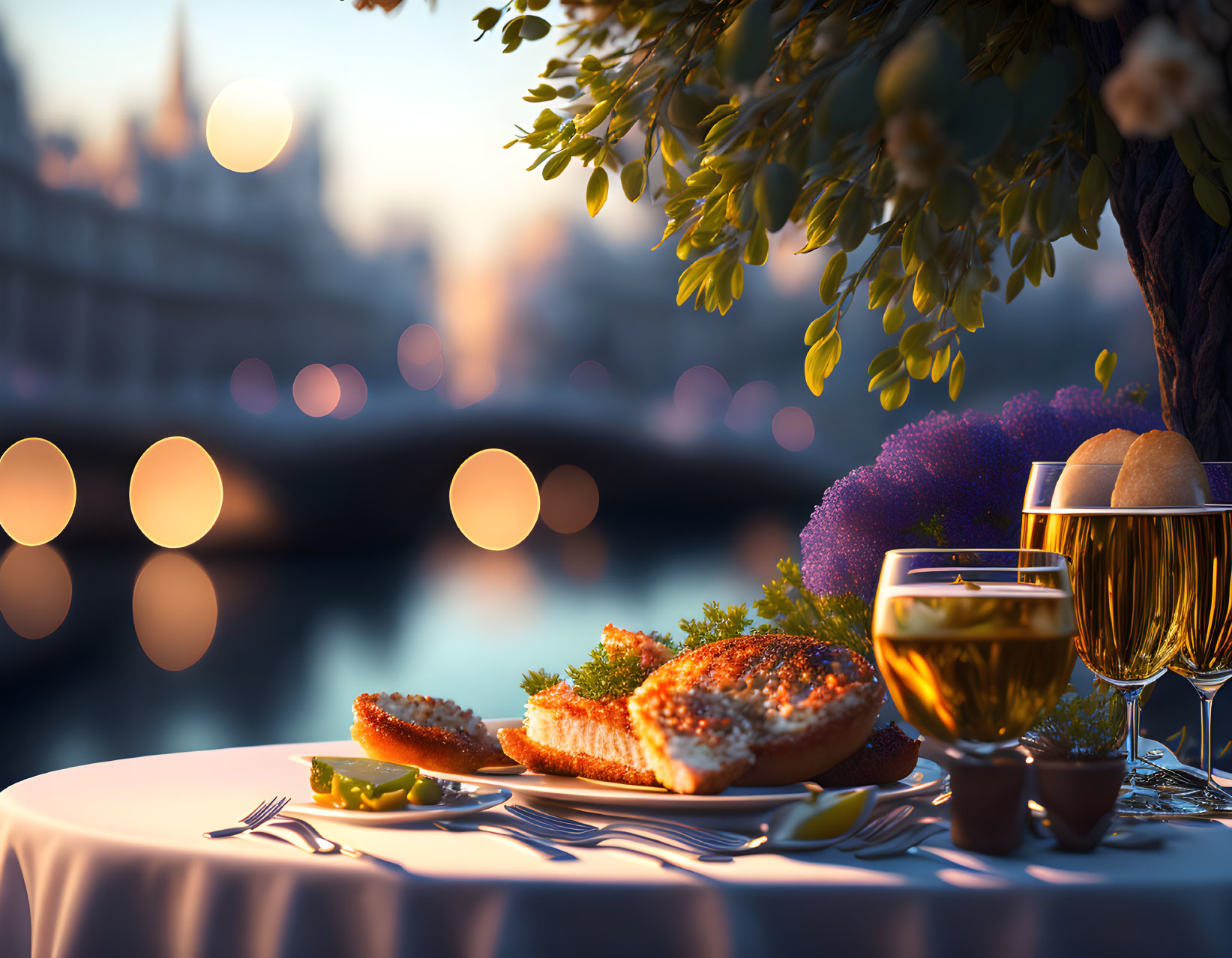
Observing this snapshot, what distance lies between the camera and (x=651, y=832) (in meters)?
1.02

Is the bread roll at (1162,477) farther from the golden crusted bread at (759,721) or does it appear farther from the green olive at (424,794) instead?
the green olive at (424,794)

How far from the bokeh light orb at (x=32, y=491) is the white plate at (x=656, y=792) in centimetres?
2366

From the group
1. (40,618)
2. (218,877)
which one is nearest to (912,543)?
(218,877)

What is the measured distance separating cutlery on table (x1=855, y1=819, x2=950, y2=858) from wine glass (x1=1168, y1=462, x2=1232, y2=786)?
1.25ft

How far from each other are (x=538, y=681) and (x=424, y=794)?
1.35 feet

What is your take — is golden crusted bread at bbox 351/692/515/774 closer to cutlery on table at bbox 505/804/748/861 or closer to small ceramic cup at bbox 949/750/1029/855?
cutlery on table at bbox 505/804/748/861

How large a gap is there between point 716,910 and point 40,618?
16041 millimetres

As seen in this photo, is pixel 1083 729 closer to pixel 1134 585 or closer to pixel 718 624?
pixel 1134 585

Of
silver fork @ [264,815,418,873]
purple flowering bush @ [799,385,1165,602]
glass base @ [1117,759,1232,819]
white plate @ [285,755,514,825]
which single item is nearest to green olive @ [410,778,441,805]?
white plate @ [285,755,514,825]

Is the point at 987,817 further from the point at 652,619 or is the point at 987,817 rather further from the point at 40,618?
the point at 40,618

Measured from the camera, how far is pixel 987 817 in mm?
954

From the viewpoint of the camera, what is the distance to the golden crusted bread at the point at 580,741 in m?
1.19

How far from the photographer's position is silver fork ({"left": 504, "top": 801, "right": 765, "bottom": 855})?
3.17ft

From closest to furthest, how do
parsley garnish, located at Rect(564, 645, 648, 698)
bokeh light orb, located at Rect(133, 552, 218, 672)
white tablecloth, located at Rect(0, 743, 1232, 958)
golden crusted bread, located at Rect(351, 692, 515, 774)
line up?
white tablecloth, located at Rect(0, 743, 1232, 958) → golden crusted bread, located at Rect(351, 692, 515, 774) → parsley garnish, located at Rect(564, 645, 648, 698) → bokeh light orb, located at Rect(133, 552, 218, 672)
